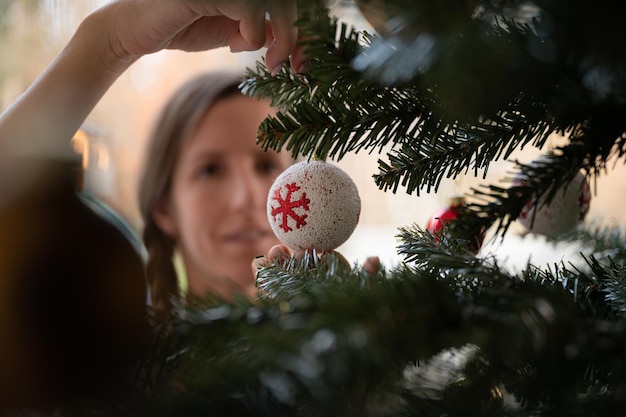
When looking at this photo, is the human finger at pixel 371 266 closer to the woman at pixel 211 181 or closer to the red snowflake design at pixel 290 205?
the red snowflake design at pixel 290 205

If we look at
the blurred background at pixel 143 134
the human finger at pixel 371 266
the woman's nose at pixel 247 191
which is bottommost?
the human finger at pixel 371 266

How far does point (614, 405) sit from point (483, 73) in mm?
122

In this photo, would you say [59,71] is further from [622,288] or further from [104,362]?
[622,288]

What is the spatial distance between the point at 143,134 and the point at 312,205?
121 centimetres

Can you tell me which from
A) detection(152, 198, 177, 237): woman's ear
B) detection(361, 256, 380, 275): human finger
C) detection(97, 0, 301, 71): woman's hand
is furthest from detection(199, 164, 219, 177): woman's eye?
detection(361, 256, 380, 275): human finger

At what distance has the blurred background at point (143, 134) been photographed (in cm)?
115

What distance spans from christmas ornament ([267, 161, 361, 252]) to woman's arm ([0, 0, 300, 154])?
78 millimetres

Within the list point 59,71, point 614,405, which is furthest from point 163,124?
point 614,405

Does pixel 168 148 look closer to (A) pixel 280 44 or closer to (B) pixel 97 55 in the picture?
(B) pixel 97 55

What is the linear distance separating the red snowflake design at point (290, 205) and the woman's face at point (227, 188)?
2.09ft

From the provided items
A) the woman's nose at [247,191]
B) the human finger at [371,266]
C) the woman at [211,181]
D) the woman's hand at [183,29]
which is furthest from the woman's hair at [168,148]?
the human finger at [371,266]

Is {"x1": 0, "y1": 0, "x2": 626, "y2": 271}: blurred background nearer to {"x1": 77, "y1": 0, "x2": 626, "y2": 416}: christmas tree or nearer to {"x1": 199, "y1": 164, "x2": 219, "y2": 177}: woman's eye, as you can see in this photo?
{"x1": 199, "y1": 164, "x2": 219, "y2": 177}: woman's eye

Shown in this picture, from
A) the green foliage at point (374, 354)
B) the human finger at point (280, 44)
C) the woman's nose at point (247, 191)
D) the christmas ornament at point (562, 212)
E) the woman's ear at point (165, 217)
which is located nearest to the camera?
the green foliage at point (374, 354)

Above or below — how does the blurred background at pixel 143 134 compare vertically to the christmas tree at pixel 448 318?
above
